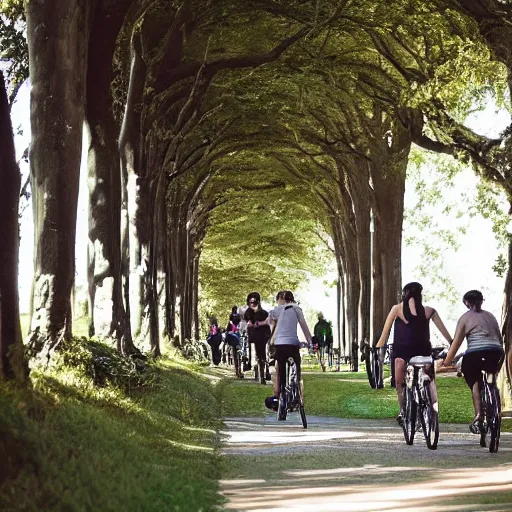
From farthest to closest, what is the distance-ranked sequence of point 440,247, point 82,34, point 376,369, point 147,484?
point 440,247 → point 376,369 → point 82,34 → point 147,484

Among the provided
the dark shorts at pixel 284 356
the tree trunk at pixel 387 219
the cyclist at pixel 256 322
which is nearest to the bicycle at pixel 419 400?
the dark shorts at pixel 284 356

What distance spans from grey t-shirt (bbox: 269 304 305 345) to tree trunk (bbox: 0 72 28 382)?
7640mm

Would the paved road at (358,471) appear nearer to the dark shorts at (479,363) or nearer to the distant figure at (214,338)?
the dark shorts at (479,363)

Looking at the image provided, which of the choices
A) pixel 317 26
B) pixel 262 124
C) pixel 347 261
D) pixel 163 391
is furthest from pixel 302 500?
pixel 347 261

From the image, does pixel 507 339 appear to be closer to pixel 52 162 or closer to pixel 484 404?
pixel 484 404

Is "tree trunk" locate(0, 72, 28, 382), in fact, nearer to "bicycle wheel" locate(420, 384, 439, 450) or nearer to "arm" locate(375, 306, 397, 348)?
"bicycle wheel" locate(420, 384, 439, 450)

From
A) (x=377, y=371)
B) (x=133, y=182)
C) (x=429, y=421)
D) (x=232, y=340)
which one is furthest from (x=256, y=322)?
(x=429, y=421)

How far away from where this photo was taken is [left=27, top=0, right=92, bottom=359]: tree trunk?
14.4 metres

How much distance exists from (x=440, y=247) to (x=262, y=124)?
20920mm

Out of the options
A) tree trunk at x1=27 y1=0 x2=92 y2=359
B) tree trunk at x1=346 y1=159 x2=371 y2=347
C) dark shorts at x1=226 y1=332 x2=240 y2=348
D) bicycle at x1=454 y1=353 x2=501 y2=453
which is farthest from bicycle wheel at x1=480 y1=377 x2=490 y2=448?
tree trunk at x1=346 y1=159 x2=371 y2=347

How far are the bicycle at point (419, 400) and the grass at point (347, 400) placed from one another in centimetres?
415

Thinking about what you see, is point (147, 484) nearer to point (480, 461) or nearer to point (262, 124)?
point (480, 461)

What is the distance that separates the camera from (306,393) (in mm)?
24750

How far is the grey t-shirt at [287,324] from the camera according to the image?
16766 mm
